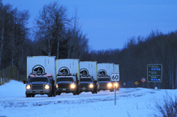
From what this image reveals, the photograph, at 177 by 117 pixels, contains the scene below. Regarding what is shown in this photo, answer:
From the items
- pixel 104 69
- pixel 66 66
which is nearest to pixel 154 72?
pixel 104 69

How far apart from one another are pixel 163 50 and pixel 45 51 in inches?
2224

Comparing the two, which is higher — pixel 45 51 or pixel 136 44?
pixel 136 44

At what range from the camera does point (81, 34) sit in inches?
3076

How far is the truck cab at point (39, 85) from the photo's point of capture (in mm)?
31547

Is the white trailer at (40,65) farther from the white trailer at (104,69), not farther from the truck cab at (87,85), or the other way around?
the white trailer at (104,69)

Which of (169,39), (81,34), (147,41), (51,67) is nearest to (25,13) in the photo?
(81,34)

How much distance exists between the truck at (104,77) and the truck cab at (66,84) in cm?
1004

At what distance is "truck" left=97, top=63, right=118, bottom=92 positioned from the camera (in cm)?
4694

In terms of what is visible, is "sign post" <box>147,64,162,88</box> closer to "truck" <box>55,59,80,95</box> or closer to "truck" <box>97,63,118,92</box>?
"truck" <box>97,63,118,92</box>

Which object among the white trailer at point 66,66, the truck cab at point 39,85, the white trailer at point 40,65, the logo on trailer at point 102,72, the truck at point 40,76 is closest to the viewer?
the truck cab at point 39,85

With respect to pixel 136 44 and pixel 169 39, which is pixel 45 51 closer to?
pixel 169 39

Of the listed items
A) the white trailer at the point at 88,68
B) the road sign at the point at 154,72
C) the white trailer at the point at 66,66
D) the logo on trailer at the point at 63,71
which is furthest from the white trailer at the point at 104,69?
the logo on trailer at the point at 63,71

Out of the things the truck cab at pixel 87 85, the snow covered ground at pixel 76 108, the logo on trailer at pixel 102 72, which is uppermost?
the logo on trailer at pixel 102 72

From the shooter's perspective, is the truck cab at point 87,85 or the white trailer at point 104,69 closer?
the truck cab at point 87,85
